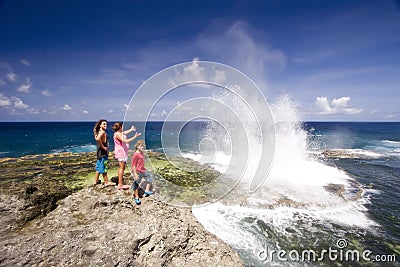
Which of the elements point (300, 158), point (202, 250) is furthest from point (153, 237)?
point (300, 158)

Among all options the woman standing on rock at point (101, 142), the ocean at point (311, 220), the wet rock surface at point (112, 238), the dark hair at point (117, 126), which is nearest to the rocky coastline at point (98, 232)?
the wet rock surface at point (112, 238)

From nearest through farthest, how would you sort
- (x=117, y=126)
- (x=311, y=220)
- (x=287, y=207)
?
(x=117, y=126) < (x=311, y=220) < (x=287, y=207)

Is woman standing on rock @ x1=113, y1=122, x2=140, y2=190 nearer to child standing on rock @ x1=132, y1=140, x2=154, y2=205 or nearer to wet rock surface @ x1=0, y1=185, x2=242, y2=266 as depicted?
child standing on rock @ x1=132, y1=140, x2=154, y2=205

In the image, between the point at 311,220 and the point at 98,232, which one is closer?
the point at 98,232

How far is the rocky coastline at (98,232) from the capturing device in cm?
438

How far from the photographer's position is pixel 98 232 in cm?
490

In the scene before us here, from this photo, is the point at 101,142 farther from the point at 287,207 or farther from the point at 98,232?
the point at 287,207

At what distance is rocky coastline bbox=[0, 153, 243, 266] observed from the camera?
14.4 feet

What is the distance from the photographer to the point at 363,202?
13.4 meters

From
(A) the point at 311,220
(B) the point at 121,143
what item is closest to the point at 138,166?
(B) the point at 121,143

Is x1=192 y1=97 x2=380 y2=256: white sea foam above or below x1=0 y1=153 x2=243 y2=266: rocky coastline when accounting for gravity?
below

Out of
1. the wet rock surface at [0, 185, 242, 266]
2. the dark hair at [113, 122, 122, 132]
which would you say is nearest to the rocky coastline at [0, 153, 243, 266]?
the wet rock surface at [0, 185, 242, 266]

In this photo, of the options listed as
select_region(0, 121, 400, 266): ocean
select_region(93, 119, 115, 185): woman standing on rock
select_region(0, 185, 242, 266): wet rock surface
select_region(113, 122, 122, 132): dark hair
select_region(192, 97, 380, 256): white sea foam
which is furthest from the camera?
select_region(192, 97, 380, 256): white sea foam

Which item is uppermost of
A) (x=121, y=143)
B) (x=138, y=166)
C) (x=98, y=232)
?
(x=121, y=143)
